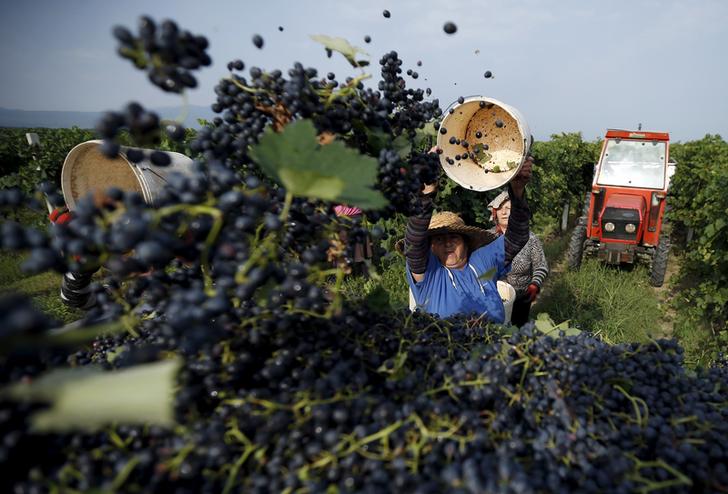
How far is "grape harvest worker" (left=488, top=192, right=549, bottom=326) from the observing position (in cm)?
480

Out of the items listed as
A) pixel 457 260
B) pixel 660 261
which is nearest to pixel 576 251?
pixel 660 261

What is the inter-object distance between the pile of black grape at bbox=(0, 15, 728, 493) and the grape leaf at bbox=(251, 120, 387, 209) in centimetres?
5

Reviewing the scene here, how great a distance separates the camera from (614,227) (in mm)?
7191

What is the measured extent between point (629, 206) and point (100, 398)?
26.9 ft

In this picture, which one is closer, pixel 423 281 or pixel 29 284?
pixel 423 281

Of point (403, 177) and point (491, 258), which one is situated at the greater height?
point (403, 177)

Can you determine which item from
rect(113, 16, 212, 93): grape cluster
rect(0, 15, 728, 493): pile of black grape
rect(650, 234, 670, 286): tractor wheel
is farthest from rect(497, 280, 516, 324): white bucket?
rect(650, 234, 670, 286): tractor wheel

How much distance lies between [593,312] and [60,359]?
6815mm

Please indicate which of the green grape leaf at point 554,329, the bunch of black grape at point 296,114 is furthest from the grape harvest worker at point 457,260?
the bunch of black grape at point 296,114

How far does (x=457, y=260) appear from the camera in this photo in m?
3.45

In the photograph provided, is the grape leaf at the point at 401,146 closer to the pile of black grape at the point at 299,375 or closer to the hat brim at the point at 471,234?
the pile of black grape at the point at 299,375

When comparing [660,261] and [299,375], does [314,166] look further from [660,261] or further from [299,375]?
[660,261]

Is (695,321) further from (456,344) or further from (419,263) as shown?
(456,344)

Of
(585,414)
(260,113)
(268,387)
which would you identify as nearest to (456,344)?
(585,414)
